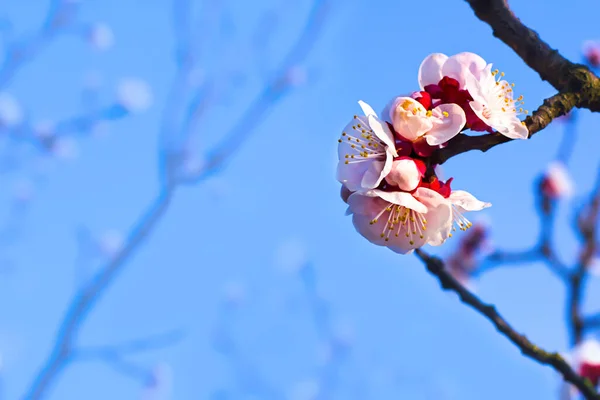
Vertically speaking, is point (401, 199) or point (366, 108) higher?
point (366, 108)

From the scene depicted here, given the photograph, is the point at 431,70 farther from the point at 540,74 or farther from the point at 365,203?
Answer: the point at 365,203

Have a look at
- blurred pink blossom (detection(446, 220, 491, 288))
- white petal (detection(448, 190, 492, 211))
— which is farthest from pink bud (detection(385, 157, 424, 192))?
blurred pink blossom (detection(446, 220, 491, 288))

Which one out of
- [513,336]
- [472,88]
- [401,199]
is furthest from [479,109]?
[513,336]

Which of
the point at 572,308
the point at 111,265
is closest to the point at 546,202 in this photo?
the point at 572,308

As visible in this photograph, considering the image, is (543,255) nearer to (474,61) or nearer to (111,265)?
(474,61)

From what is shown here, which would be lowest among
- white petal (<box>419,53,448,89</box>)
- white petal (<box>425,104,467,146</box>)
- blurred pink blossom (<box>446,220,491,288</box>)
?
white petal (<box>425,104,467,146</box>)

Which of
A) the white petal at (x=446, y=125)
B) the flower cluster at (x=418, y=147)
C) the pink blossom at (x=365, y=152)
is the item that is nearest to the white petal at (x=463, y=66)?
the flower cluster at (x=418, y=147)

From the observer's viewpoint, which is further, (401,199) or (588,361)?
(588,361)

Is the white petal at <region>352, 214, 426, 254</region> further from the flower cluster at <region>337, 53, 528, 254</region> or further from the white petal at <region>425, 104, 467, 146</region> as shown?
A: the white petal at <region>425, 104, 467, 146</region>

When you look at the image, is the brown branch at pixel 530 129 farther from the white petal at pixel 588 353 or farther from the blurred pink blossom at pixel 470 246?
the blurred pink blossom at pixel 470 246
